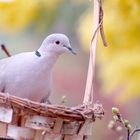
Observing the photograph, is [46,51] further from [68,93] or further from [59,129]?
[68,93]

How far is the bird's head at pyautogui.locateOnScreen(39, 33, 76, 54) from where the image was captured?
0.79 m

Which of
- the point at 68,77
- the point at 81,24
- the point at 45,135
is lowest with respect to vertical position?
the point at 45,135

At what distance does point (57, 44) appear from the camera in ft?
2.61

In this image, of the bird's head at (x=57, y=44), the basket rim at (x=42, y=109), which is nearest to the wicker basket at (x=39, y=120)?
the basket rim at (x=42, y=109)

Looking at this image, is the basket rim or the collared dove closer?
the basket rim

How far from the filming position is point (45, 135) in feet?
2.09

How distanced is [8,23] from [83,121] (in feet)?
1.41

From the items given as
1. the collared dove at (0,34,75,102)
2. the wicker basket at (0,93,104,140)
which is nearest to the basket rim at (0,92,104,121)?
the wicker basket at (0,93,104,140)

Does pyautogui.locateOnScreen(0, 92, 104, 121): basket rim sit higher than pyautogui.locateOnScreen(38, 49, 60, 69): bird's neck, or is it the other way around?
pyautogui.locateOnScreen(38, 49, 60, 69): bird's neck

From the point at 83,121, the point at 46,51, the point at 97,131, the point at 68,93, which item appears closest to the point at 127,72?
the point at 46,51

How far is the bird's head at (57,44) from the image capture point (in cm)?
79

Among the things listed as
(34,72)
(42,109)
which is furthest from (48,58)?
(42,109)

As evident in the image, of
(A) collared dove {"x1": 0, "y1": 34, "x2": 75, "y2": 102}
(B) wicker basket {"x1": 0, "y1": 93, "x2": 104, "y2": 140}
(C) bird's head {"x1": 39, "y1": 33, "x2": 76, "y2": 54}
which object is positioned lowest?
(B) wicker basket {"x1": 0, "y1": 93, "x2": 104, "y2": 140}

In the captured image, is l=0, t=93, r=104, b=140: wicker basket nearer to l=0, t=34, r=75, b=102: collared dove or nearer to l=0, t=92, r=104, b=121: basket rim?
l=0, t=92, r=104, b=121: basket rim
